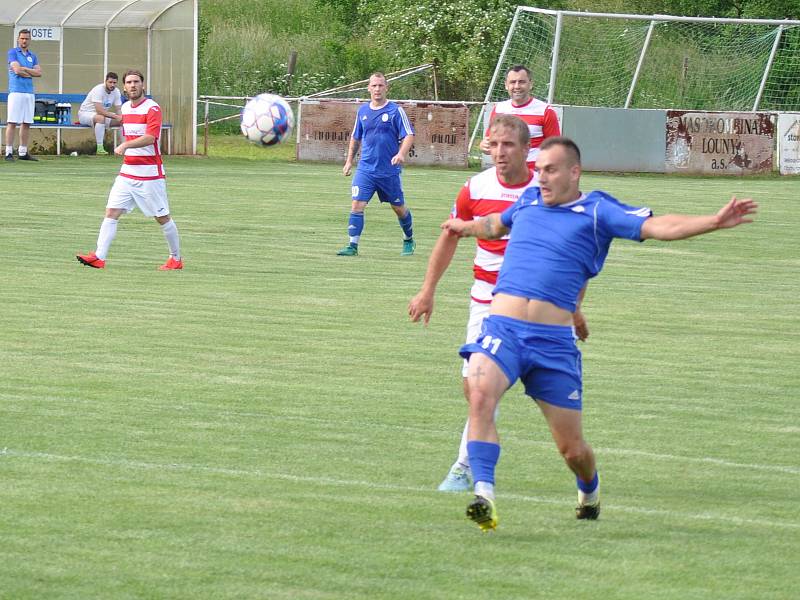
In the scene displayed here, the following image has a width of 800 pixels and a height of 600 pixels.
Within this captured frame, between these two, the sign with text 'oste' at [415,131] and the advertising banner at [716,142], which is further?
the sign with text 'oste' at [415,131]

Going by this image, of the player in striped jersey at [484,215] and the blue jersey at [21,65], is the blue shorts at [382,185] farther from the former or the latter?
the blue jersey at [21,65]

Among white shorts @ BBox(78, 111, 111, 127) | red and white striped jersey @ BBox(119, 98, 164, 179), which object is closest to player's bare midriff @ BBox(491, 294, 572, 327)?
red and white striped jersey @ BBox(119, 98, 164, 179)

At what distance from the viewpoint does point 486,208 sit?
7.62m

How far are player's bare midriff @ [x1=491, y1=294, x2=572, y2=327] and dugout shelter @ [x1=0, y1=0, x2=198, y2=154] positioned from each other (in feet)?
101

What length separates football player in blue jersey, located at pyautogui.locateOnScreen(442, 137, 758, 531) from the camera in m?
6.41

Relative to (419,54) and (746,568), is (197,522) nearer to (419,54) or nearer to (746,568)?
(746,568)

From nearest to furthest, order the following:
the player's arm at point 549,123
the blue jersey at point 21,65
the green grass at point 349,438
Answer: the green grass at point 349,438
the player's arm at point 549,123
the blue jersey at point 21,65

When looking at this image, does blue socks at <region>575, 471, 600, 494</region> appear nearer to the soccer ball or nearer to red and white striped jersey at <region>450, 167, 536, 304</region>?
red and white striped jersey at <region>450, 167, 536, 304</region>

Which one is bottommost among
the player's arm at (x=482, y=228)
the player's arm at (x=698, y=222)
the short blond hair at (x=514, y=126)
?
the player's arm at (x=482, y=228)

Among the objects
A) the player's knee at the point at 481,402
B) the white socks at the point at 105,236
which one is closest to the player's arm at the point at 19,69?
the white socks at the point at 105,236

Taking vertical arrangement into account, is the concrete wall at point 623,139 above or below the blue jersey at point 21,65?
below

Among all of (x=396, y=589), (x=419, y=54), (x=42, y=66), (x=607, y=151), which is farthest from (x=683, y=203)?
(x=419, y=54)

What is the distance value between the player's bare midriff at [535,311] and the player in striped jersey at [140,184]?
9.92 meters

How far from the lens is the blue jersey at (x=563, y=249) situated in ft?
21.7
